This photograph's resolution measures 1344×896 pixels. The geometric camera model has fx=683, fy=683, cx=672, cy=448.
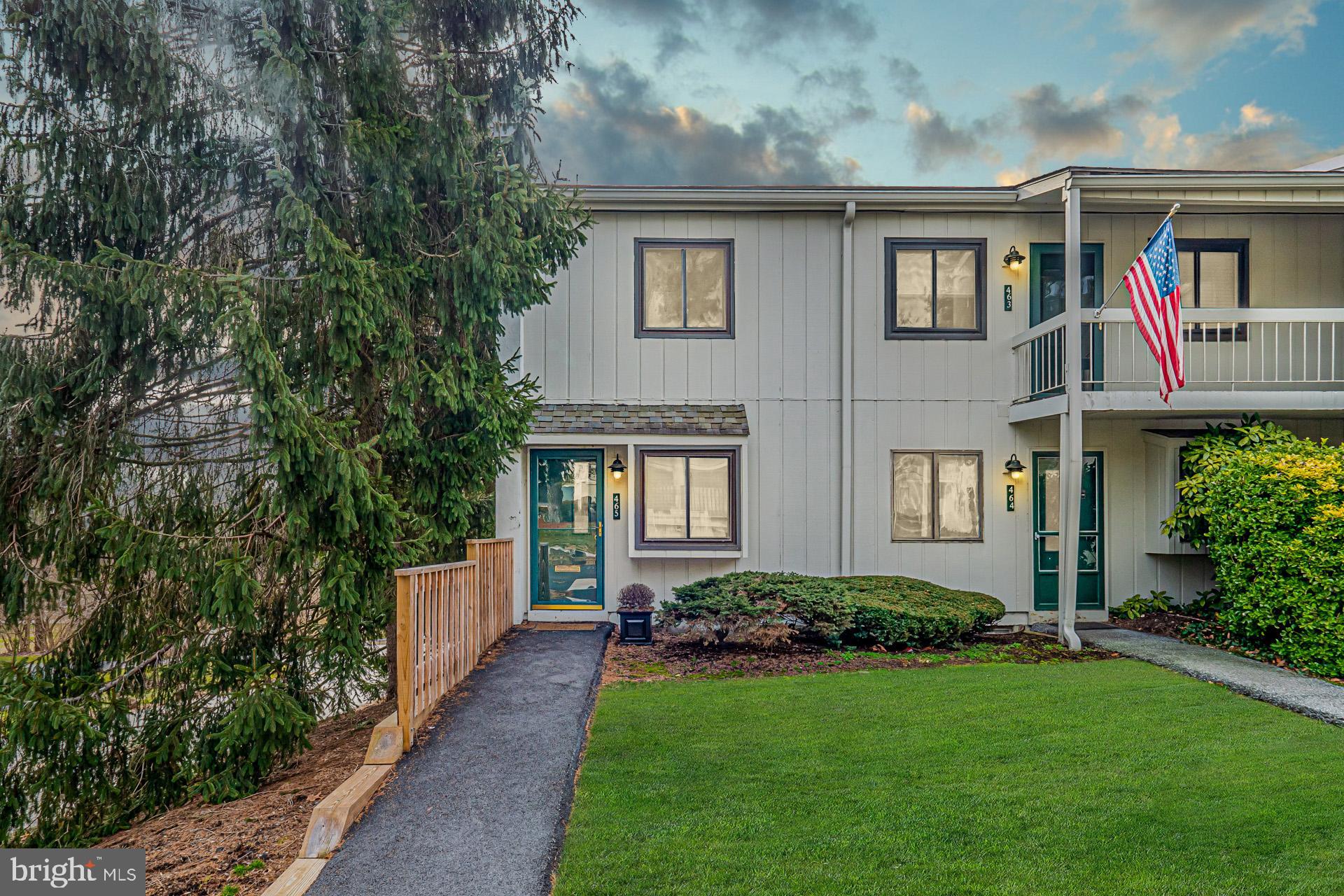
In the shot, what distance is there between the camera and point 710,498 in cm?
876

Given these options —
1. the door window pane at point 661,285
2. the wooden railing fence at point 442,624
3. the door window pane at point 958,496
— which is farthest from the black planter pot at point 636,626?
the door window pane at point 958,496

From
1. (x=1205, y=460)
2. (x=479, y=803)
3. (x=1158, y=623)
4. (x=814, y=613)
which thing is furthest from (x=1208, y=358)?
(x=479, y=803)

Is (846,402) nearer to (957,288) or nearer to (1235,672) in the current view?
(957,288)

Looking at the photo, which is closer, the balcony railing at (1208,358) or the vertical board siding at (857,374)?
the balcony railing at (1208,358)

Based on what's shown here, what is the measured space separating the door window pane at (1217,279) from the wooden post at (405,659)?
10.3 metres

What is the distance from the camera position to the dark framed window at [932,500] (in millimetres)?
9031

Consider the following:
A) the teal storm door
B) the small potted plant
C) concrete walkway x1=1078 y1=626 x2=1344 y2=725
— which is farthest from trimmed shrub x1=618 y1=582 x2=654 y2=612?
the teal storm door

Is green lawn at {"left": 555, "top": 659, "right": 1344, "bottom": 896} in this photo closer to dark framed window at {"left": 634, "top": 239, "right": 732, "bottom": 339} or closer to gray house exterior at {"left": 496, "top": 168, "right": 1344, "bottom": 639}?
gray house exterior at {"left": 496, "top": 168, "right": 1344, "bottom": 639}

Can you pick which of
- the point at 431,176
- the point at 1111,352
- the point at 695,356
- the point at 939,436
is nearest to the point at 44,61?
the point at 431,176

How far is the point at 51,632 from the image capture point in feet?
16.4

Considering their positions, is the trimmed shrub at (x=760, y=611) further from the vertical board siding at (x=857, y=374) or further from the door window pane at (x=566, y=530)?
the door window pane at (x=566, y=530)

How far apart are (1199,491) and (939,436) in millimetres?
2852

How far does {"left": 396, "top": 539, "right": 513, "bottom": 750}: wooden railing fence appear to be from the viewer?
4.59 metres

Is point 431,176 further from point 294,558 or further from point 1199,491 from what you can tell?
point 1199,491
